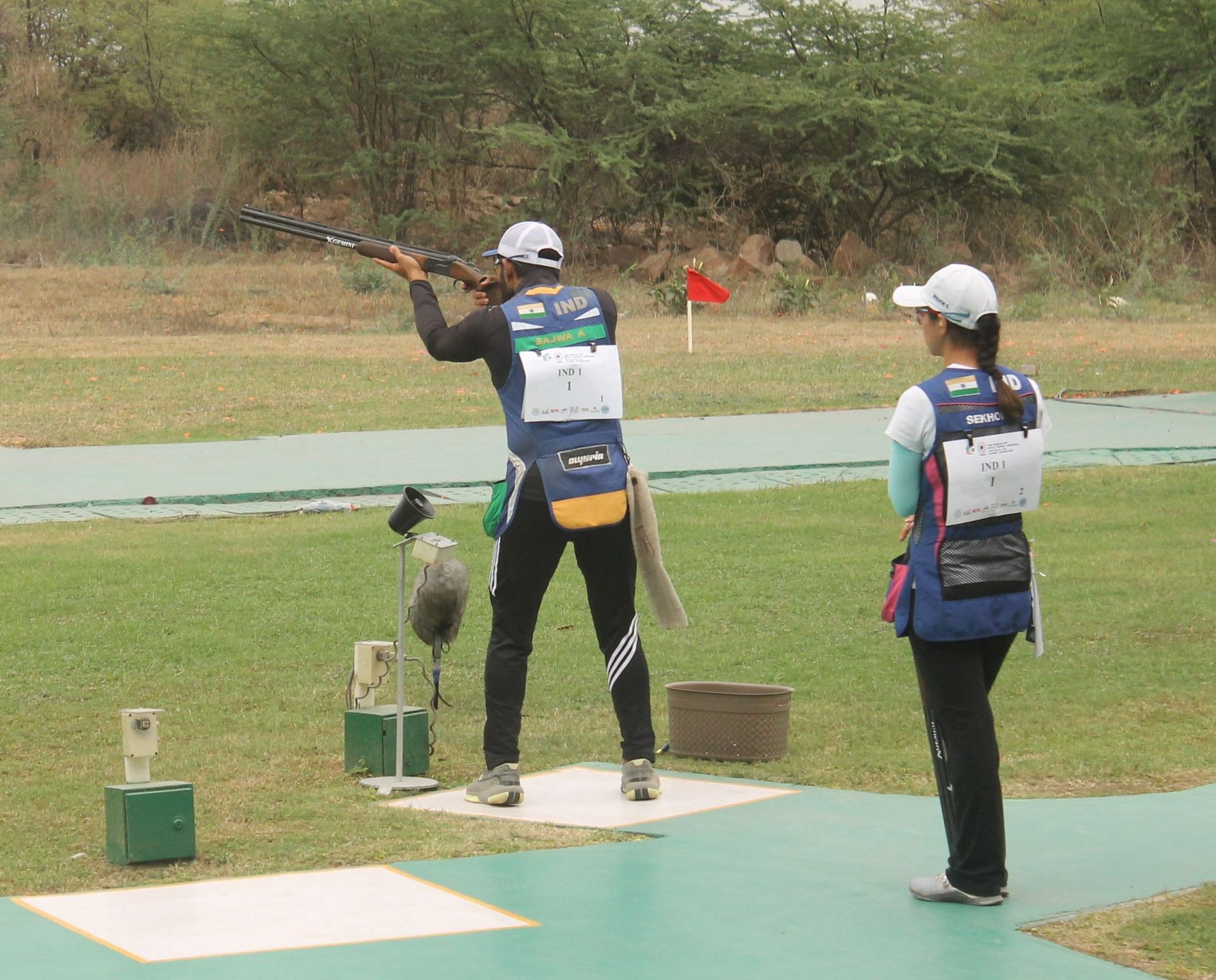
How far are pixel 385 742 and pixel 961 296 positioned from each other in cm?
269

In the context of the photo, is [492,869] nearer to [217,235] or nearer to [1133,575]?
[1133,575]

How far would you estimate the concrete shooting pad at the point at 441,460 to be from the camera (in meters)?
12.3

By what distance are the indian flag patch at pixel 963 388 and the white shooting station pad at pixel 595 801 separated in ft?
5.88

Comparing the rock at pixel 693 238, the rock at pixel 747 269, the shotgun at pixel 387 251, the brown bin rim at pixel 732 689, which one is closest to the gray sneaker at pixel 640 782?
the brown bin rim at pixel 732 689

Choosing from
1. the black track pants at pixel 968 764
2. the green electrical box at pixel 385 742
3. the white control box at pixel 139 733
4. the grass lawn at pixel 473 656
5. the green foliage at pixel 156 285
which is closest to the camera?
the black track pants at pixel 968 764

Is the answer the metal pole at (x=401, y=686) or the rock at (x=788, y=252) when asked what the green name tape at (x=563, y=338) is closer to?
the metal pole at (x=401, y=686)

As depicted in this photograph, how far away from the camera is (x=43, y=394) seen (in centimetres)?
1794

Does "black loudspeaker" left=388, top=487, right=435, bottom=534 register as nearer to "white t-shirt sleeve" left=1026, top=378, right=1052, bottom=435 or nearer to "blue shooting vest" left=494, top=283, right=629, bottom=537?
"blue shooting vest" left=494, top=283, right=629, bottom=537

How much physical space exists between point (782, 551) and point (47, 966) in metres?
7.06

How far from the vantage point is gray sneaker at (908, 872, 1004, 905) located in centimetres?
434

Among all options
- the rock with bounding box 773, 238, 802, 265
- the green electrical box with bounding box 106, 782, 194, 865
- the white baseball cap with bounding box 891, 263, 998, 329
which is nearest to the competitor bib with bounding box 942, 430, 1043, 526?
the white baseball cap with bounding box 891, 263, 998, 329

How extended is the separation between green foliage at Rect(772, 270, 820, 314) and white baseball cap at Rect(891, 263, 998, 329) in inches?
961

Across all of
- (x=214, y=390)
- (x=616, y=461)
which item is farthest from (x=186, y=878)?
(x=214, y=390)

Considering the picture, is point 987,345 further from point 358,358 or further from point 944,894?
point 358,358
